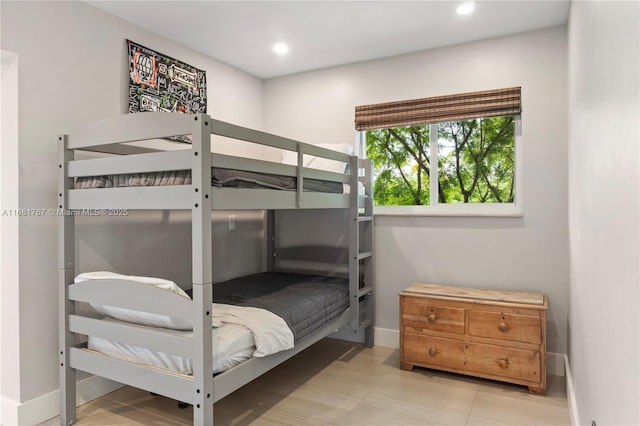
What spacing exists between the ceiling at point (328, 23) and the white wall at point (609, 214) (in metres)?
0.91

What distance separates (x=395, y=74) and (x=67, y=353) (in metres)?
2.97

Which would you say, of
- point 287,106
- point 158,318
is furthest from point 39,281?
point 287,106

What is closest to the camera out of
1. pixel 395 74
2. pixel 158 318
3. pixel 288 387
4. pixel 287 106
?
pixel 158 318

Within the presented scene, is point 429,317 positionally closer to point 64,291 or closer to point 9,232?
point 64,291

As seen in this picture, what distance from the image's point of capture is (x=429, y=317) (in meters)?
2.92

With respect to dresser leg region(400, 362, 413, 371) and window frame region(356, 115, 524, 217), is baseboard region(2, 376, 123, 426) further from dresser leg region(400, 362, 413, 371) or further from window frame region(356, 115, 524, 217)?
window frame region(356, 115, 524, 217)

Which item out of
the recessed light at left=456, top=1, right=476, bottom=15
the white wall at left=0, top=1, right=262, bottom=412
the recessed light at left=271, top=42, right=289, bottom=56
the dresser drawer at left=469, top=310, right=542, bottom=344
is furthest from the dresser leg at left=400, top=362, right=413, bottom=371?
the recessed light at left=271, top=42, right=289, bottom=56

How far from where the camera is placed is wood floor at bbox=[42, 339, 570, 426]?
2324 millimetres

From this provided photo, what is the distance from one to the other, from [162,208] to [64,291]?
34.4 inches

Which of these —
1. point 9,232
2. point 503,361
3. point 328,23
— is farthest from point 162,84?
point 503,361

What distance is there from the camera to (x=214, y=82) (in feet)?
11.4

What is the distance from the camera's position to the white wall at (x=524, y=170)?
9.59 ft

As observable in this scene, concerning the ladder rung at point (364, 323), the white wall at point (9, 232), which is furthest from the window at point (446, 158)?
the white wall at point (9, 232)

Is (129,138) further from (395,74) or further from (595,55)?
(395,74)
